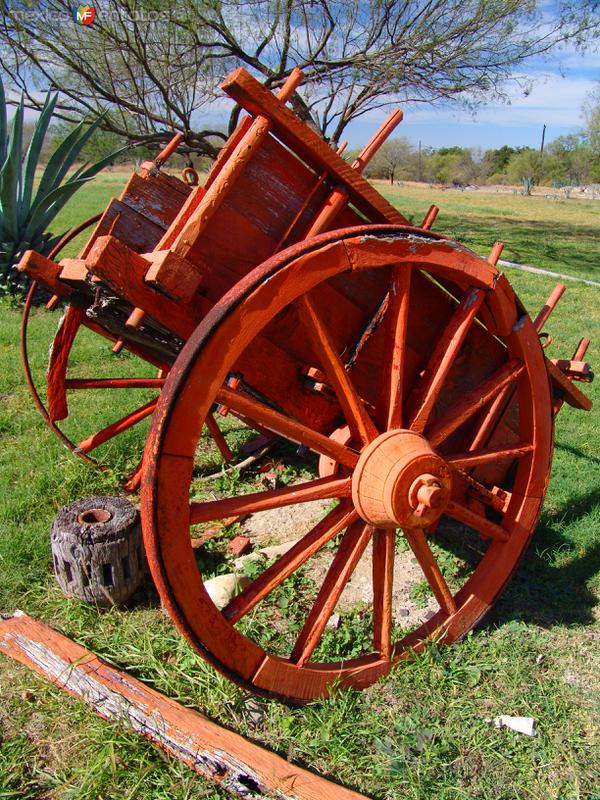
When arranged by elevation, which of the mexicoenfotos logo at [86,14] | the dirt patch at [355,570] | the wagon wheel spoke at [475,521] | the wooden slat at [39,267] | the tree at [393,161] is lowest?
the dirt patch at [355,570]

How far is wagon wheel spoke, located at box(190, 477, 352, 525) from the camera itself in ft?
6.80

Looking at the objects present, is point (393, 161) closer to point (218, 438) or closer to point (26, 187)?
point (26, 187)

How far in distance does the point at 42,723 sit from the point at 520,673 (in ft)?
6.17

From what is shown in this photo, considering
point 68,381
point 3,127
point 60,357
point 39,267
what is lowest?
point 68,381

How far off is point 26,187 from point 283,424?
766cm

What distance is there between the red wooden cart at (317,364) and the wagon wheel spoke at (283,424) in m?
0.01

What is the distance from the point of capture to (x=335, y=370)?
218 centimetres

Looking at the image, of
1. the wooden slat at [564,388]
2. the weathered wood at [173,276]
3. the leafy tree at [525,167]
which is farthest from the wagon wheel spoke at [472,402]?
the leafy tree at [525,167]

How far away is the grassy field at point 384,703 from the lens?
226 centimetres

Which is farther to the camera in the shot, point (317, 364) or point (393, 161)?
point (393, 161)

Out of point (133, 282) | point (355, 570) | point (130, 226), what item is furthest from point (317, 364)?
point (355, 570)

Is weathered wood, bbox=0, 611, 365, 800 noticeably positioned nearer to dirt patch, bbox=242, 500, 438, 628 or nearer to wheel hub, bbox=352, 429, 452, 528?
wheel hub, bbox=352, 429, 452, 528

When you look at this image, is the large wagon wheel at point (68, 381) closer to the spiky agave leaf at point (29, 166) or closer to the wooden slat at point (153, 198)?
the wooden slat at point (153, 198)

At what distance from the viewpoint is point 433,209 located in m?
2.59
